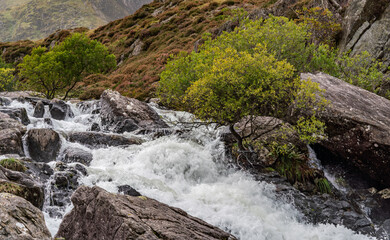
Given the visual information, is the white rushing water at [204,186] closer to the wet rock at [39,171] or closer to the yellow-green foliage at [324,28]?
the wet rock at [39,171]

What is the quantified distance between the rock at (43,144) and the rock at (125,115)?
20.2 ft

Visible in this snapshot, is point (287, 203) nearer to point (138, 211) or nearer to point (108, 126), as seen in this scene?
point (138, 211)

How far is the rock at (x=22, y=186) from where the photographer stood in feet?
28.9

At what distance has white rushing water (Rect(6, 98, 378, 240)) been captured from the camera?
38.4ft

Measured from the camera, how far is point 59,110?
26.0 meters

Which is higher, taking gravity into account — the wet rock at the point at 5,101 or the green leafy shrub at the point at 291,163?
the green leafy shrub at the point at 291,163

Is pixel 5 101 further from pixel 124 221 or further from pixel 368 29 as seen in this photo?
pixel 368 29

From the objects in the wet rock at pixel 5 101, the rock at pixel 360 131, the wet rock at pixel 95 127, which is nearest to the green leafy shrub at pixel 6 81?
the wet rock at pixel 5 101

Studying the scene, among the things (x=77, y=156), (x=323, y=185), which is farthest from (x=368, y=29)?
(x=77, y=156)

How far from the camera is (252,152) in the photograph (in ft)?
51.4

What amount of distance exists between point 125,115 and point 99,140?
15.6ft

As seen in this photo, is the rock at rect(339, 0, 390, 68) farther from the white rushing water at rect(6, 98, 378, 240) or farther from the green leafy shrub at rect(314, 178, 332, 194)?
the white rushing water at rect(6, 98, 378, 240)

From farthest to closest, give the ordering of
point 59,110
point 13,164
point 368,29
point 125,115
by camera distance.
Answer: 1. point 59,110
2. point 368,29
3. point 125,115
4. point 13,164

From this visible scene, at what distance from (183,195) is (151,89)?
24415 millimetres
